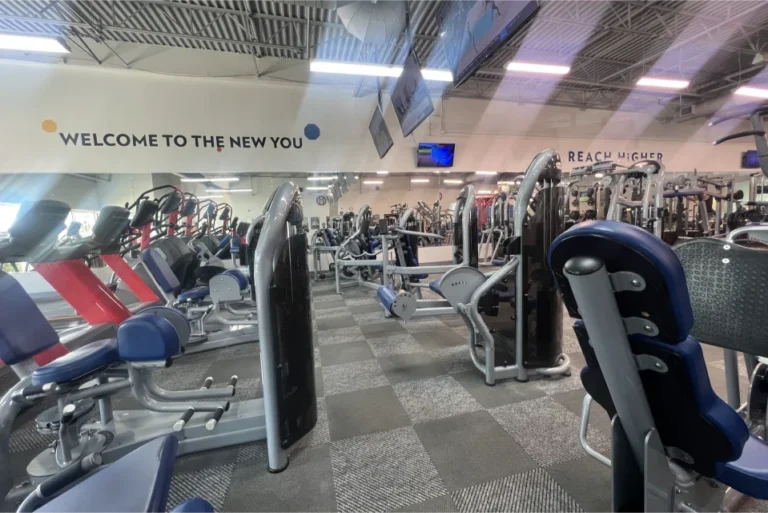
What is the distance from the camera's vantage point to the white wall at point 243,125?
238 inches

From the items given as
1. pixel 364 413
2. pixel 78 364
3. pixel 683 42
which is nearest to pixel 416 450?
pixel 364 413

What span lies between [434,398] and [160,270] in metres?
3.12

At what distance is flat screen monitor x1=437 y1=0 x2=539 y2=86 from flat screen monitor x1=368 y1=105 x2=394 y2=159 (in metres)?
2.05

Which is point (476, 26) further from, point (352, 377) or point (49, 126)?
point (49, 126)

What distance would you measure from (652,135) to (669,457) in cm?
1170

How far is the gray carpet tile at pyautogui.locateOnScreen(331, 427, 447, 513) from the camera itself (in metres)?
1.58

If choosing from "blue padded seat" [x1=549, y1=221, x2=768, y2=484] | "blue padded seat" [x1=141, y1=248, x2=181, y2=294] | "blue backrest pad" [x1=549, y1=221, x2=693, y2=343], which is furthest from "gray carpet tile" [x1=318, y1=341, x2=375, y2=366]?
"blue backrest pad" [x1=549, y1=221, x2=693, y2=343]

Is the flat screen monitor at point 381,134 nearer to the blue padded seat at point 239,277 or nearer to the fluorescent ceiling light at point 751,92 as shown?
the blue padded seat at point 239,277

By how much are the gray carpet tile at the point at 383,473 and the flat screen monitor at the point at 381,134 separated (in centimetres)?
537

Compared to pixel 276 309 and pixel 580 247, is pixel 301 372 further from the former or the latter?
pixel 580 247

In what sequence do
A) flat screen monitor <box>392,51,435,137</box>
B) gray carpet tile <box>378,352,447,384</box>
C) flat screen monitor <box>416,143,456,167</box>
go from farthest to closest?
flat screen monitor <box>416,143,456,167</box>
flat screen monitor <box>392,51,435,137</box>
gray carpet tile <box>378,352,447,384</box>

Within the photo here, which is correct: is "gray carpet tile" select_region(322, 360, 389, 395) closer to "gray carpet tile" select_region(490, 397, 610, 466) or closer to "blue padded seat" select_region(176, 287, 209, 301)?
"gray carpet tile" select_region(490, 397, 610, 466)

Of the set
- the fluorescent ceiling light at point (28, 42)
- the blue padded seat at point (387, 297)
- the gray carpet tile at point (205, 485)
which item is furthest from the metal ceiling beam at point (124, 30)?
the gray carpet tile at point (205, 485)

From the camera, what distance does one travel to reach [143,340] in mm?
1658
